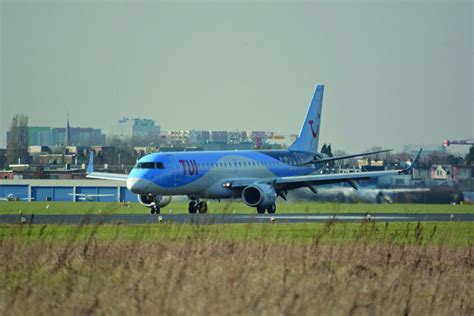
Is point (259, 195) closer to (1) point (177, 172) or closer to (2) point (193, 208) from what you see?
(2) point (193, 208)

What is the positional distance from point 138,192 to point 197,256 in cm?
3442

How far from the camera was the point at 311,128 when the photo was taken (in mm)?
70750

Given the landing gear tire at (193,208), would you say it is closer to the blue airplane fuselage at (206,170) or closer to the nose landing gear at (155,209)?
the blue airplane fuselage at (206,170)

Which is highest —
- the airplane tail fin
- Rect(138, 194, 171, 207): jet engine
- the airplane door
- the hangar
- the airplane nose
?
the airplane tail fin

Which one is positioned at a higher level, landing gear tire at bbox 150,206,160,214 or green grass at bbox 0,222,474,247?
green grass at bbox 0,222,474,247

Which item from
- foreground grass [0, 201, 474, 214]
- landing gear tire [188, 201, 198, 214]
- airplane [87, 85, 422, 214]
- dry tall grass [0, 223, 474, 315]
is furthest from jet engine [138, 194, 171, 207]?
dry tall grass [0, 223, 474, 315]

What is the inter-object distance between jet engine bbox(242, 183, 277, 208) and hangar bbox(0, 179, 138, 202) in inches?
1581

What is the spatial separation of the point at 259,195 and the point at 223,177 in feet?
8.61

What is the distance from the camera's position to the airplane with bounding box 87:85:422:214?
57.4 metres

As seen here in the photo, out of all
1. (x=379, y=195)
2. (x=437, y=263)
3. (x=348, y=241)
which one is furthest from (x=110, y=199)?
(x=437, y=263)

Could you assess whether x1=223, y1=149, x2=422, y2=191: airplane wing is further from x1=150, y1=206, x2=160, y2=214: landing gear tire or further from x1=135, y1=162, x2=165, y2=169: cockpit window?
x1=135, y1=162, x2=165, y2=169: cockpit window

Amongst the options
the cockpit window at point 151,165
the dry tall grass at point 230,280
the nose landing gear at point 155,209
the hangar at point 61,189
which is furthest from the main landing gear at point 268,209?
the hangar at point 61,189

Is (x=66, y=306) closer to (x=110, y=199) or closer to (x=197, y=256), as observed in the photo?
(x=197, y=256)

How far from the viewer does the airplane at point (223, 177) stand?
5741 centimetres
